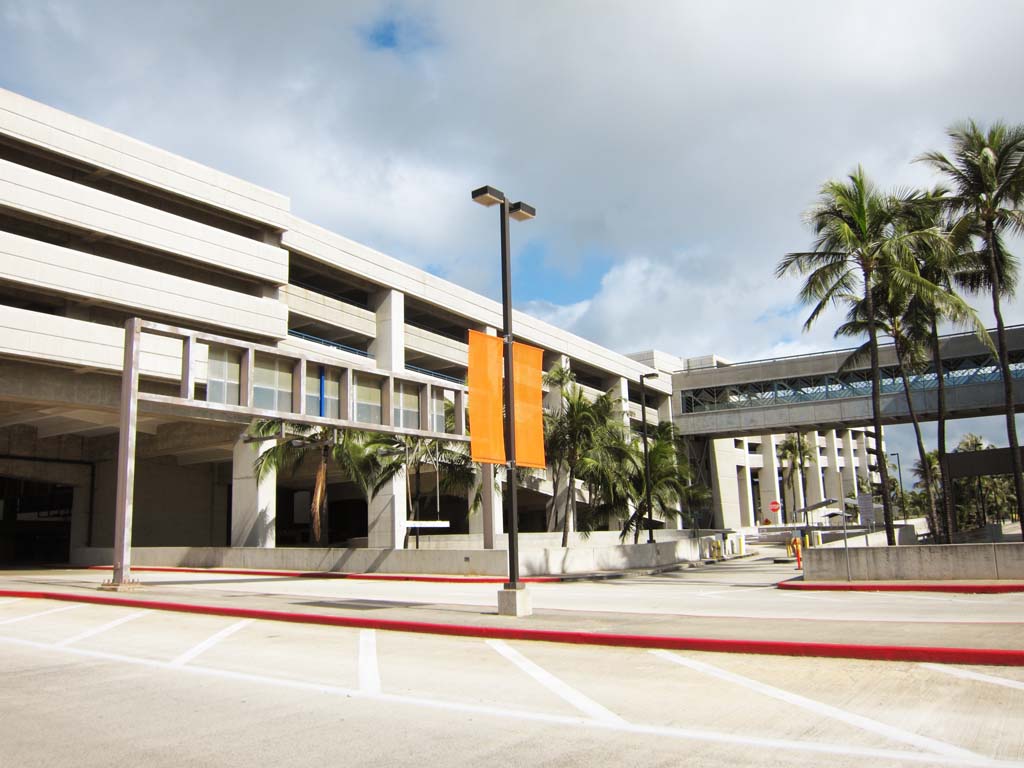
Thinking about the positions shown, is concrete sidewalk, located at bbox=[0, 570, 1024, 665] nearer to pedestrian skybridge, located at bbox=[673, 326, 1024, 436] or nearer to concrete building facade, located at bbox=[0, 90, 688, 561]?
concrete building facade, located at bbox=[0, 90, 688, 561]

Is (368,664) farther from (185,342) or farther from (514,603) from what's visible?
(185,342)

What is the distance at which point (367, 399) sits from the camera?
24.8m

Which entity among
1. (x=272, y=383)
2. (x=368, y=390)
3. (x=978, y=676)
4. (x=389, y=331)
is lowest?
(x=978, y=676)

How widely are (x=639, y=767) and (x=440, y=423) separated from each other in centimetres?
2153

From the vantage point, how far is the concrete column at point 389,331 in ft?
142

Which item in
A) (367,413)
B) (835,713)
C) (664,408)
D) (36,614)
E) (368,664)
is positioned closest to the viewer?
(835,713)

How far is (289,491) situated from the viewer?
2584 inches

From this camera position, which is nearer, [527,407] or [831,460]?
[527,407]

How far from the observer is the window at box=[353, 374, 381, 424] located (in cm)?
2445

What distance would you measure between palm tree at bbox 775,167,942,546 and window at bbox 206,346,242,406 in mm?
18490

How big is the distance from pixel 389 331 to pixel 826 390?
92.2ft

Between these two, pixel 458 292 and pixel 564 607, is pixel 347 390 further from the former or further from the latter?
pixel 458 292

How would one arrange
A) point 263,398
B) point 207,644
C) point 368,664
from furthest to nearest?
point 263,398
point 207,644
point 368,664

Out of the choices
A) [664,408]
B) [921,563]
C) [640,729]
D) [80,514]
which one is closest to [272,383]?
[640,729]
